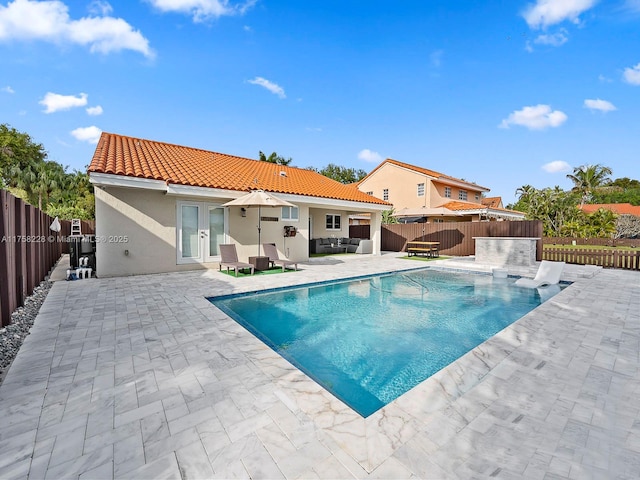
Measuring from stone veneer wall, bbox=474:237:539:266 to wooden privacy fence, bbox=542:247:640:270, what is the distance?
2.01m

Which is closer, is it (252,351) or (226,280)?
(252,351)

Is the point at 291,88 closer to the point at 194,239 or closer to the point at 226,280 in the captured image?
the point at 194,239

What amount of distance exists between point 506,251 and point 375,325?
11.7m

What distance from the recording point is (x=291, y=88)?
19203 millimetres

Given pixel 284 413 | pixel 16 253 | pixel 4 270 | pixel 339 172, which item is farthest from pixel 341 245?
pixel 339 172

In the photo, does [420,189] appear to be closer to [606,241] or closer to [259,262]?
[606,241]

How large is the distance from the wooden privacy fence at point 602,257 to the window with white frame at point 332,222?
12616 mm

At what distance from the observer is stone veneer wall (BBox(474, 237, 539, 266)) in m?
13.9

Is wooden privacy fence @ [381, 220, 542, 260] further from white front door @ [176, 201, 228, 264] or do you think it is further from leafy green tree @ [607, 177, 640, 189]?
leafy green tree @ [607, 177, 640, 189]

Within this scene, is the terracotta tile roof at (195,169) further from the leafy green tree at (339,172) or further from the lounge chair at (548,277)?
the leafy green tree at (339,172)

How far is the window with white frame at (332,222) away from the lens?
834 inches

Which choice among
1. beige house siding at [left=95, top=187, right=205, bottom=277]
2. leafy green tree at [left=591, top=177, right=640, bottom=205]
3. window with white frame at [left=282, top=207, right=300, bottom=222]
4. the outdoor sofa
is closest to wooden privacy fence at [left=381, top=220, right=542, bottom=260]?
the outdoor sofa

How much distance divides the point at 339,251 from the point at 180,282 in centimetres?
1298

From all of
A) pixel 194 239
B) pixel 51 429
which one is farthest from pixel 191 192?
pixel 51 429
